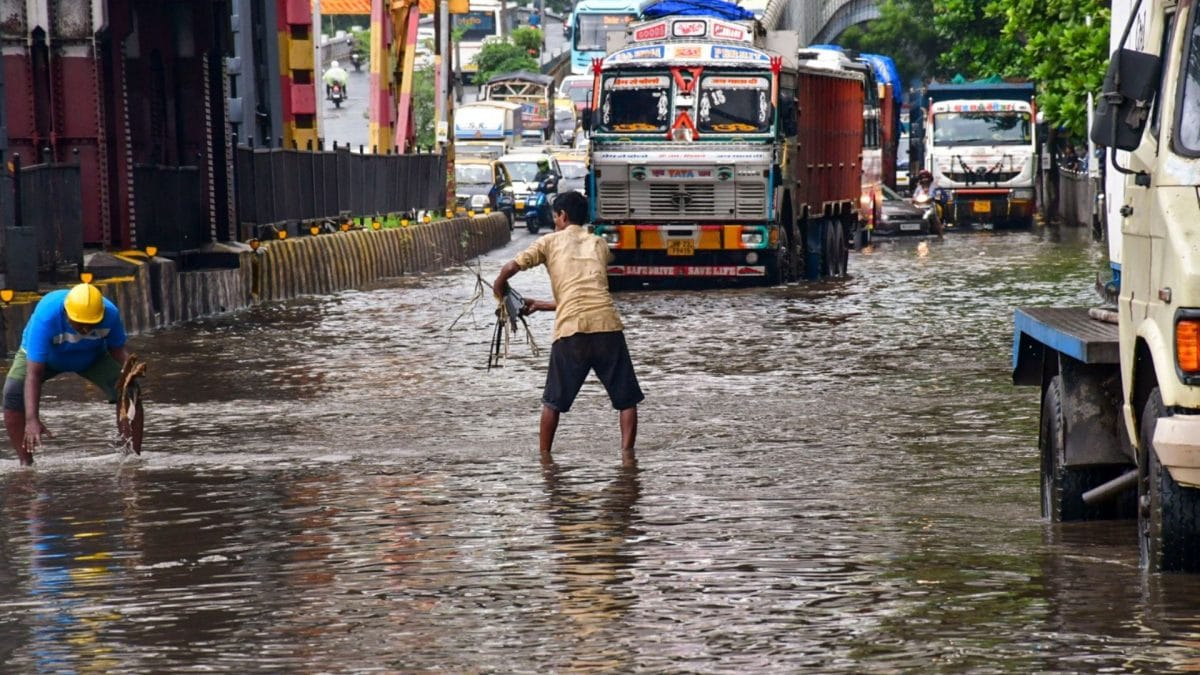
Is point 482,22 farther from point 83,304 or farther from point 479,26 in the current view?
point 83,304

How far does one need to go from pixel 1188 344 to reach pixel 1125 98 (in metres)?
1.06

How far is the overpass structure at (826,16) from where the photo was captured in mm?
80438

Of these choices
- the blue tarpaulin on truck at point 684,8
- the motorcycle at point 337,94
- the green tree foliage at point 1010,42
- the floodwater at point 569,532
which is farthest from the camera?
the motorcycle at point 337,94

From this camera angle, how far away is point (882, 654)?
25.6 ft

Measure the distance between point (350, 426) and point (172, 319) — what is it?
11.2 metres

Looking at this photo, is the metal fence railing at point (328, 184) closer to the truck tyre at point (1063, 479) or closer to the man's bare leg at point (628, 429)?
the man's bare leg at point (628, 429)

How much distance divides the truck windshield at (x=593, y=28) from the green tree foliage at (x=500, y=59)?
67.0 ft

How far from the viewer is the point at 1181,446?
8.16m

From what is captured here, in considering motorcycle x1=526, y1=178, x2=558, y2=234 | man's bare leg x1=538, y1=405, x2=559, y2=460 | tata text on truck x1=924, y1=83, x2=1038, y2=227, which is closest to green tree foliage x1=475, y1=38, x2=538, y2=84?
motorcycle x1=526, y1=178, x2=558, y2=234

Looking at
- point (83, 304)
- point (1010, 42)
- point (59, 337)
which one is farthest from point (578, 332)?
point (1010, 42)

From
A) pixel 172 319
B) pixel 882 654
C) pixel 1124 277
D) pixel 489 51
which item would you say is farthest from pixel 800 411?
pixel 489 51

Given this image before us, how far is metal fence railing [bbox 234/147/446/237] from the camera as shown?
3362 cm

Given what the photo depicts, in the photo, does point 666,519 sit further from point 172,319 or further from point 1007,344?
point 172,319

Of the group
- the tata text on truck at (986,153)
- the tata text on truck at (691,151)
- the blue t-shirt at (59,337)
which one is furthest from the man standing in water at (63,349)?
the tata text on truck at (986,153)
